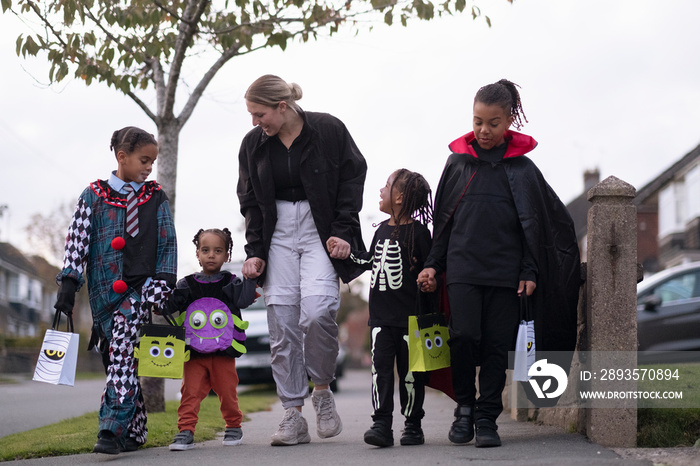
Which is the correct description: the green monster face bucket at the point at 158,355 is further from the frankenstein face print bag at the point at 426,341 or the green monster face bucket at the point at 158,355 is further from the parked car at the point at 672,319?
the parked car at the point at 672,319

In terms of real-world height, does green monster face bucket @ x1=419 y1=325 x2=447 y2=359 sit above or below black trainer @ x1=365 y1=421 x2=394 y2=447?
above

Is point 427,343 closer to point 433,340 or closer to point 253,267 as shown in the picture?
point 433,340

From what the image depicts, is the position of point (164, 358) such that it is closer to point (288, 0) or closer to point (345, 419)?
point (345, 419)

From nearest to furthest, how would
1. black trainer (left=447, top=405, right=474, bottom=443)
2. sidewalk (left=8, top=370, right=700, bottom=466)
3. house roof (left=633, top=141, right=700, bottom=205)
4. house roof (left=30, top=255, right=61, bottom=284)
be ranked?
sidewalk (left=8, top=370, right=700, bottom=466) < black trainer (left=447, top=405, right=474, bottom=443) < house roof (left=633, top=141, right=700, bottom=205) < house roof (left=30, top=255, right=61, bottom=284)

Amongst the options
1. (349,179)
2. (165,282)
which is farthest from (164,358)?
(349,179)

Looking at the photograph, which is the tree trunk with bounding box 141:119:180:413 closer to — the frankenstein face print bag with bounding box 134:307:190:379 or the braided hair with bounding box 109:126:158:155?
the braided hair with bounding box 109:126:158:155

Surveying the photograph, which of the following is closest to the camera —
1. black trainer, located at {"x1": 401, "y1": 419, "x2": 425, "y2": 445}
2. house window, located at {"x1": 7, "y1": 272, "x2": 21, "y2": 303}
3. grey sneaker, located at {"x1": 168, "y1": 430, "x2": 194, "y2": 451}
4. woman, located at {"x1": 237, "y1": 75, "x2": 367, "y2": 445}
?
black trainer, located at {"x1": 401, "y1": 419, "x2": 425, "y2": 445}

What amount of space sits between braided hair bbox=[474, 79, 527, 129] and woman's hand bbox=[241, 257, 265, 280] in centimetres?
166

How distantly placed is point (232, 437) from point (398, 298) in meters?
1.42

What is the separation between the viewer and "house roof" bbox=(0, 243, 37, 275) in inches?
2704

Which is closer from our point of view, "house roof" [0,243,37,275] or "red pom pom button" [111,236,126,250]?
"red pom pom button" [111,236,126,250]

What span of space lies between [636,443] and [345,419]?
3.95 meters

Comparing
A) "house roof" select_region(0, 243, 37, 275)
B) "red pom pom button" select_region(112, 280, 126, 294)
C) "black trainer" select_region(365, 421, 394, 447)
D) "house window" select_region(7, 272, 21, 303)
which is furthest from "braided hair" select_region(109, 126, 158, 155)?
"house window" select_region(7, 272, 21, 303)

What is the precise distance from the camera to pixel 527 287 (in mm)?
5293
